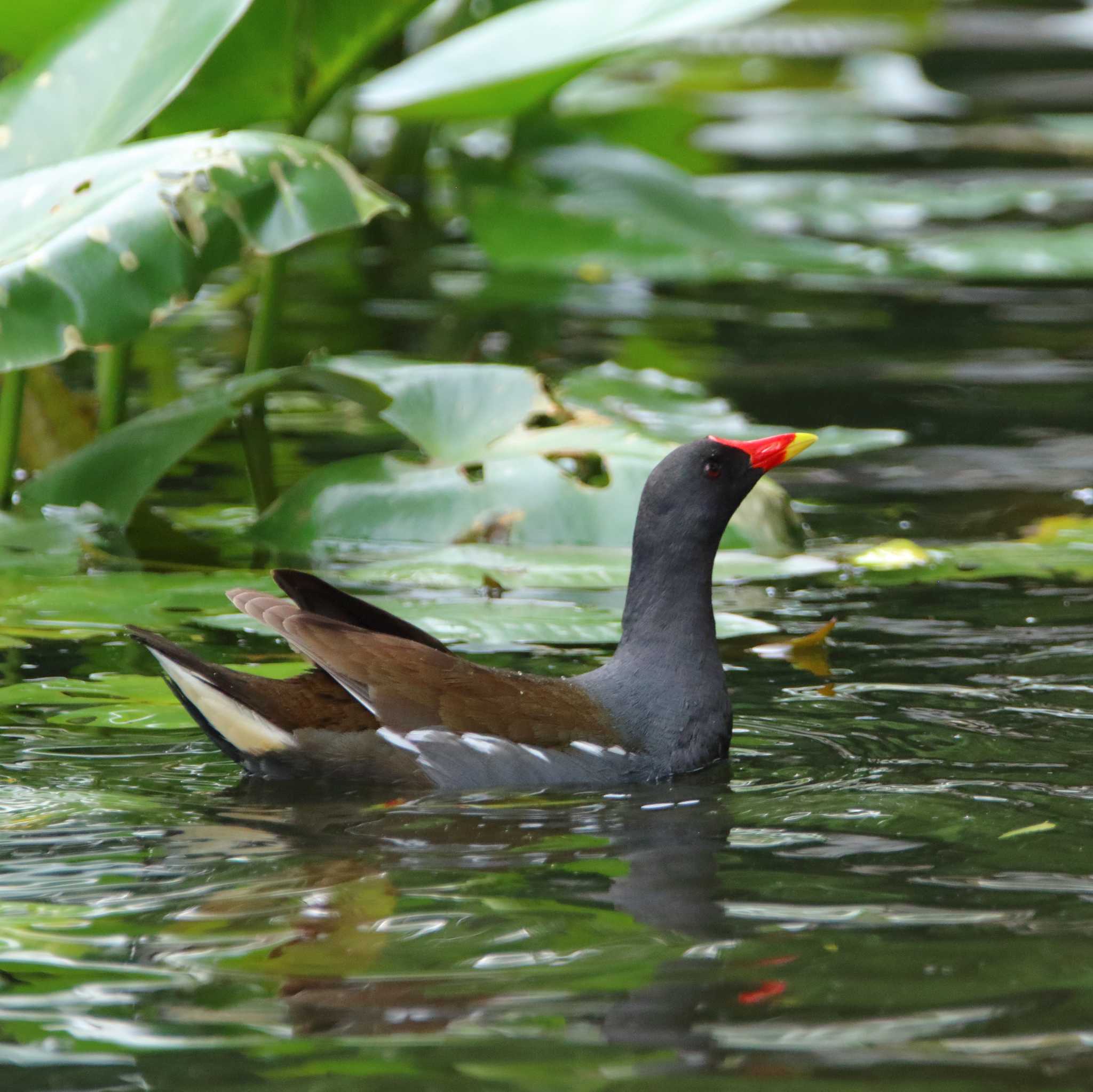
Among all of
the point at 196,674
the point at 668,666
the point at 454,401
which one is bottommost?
the point at 668,666

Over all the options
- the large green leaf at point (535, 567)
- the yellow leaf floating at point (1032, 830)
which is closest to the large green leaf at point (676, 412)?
the large green leaf at point (535, 567)

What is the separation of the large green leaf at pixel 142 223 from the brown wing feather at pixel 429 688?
1212 mm

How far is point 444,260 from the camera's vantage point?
11070 mm

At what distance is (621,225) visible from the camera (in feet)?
32.2

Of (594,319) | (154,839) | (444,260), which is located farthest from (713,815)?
(444,260)

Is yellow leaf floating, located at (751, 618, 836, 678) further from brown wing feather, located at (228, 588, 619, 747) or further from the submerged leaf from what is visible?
the submerged leaf

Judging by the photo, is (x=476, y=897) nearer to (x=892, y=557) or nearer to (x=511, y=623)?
(x=511, y=623)

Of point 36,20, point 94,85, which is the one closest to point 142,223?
point 94,85

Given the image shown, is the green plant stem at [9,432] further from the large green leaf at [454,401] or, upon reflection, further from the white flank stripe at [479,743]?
the white flank stripe at [479,743]

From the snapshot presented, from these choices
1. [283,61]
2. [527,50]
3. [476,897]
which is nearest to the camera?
[476,897]

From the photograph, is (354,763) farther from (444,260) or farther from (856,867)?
(444,260)

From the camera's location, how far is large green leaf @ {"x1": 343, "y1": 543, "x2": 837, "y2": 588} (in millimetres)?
5047

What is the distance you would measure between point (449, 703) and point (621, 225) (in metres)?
6.32

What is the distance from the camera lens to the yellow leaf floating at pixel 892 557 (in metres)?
5.53
